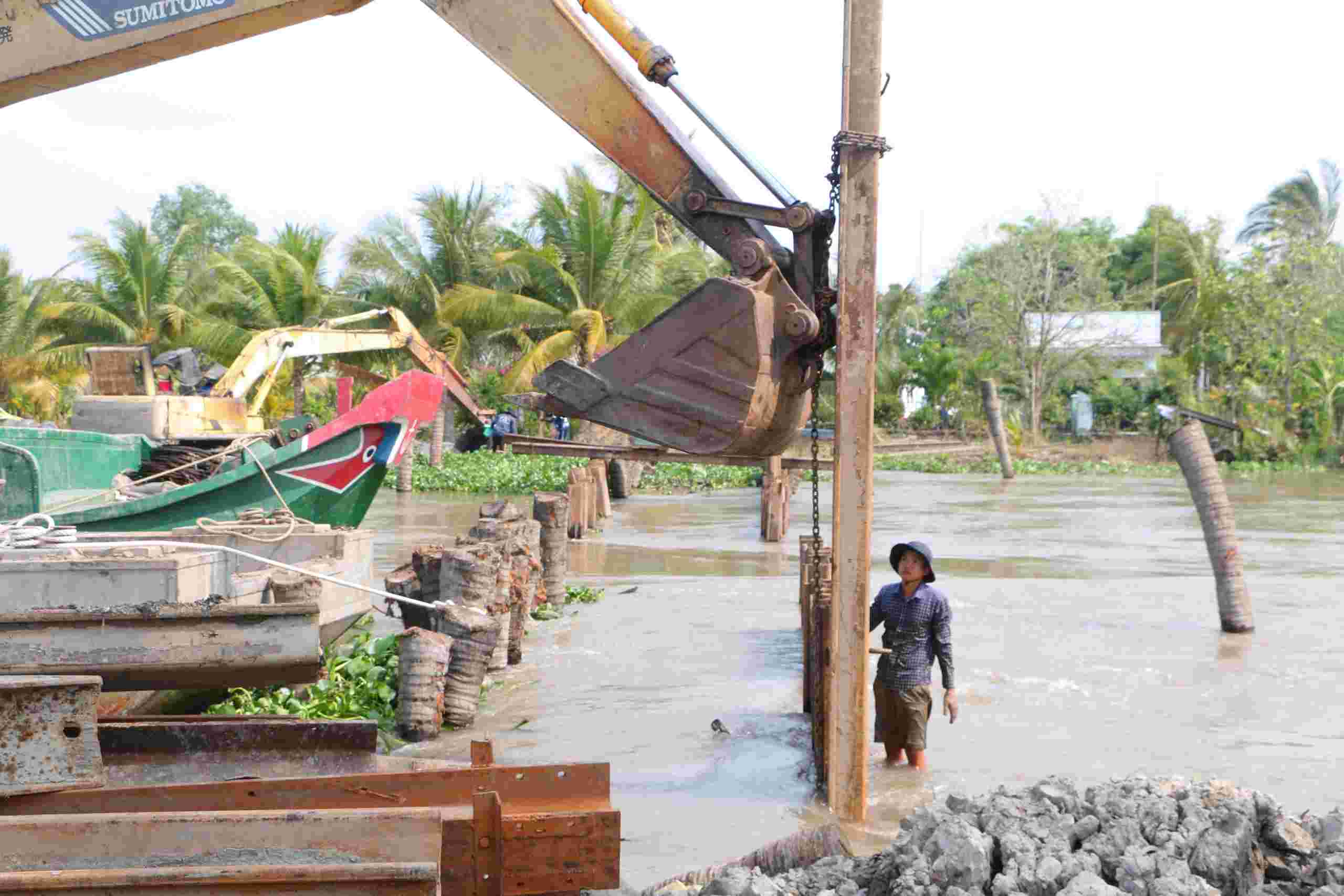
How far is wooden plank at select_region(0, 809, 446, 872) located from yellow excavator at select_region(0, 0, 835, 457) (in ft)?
7.32

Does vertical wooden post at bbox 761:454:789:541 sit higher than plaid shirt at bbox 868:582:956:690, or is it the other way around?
vertical wooden post at bbox 761:454:789:541

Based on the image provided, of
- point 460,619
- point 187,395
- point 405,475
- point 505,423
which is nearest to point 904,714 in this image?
point 460,619

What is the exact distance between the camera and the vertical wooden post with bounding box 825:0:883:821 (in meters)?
5.99

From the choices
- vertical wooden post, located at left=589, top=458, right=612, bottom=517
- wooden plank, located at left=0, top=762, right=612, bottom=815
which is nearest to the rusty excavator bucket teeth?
wooden plank, located at left=0, top=762, right=612, bottom=815

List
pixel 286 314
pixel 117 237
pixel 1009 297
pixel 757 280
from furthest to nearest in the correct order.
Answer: pixel 1009 297 → pixel 117 237 → pixel 286 314 → pixel 757 280

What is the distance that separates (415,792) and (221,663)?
1254 mm

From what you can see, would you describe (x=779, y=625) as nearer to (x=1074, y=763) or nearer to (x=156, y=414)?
(x=1074, y=763)

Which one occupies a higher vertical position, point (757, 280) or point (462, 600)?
point (757, 280)

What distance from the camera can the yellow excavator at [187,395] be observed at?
1725cm

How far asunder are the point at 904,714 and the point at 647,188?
3378 millimetres

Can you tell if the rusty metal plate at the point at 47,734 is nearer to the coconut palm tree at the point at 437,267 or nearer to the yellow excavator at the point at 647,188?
the yellow excavator at the point at 647,188

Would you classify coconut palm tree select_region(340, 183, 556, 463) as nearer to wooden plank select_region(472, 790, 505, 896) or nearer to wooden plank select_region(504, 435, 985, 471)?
wooden plank select_region(504, 435, 985, 471)

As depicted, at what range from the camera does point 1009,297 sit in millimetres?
47094

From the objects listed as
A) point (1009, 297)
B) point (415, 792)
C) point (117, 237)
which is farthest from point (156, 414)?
point (1009, 297)
